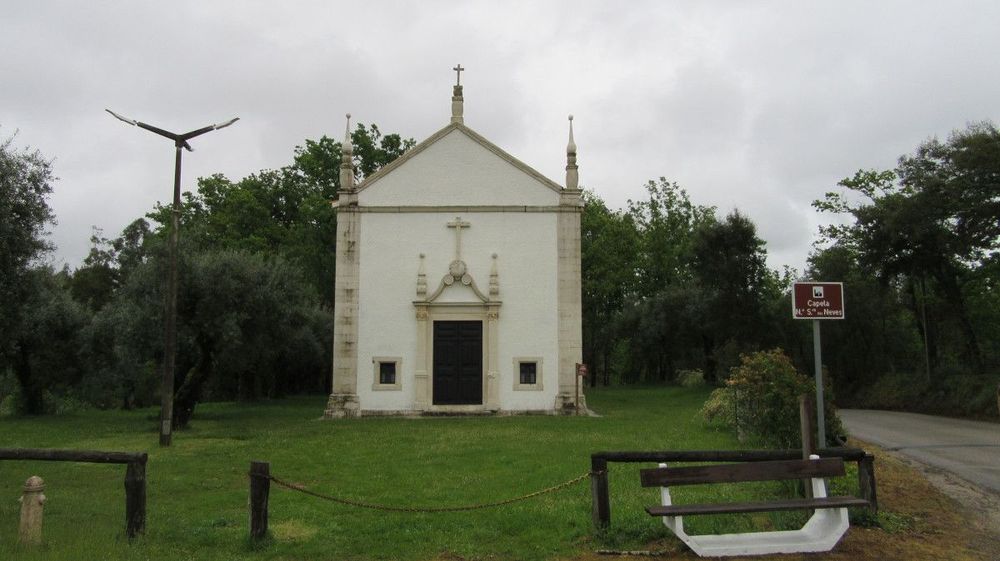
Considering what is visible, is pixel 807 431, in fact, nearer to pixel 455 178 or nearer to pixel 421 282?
pixel 421 282

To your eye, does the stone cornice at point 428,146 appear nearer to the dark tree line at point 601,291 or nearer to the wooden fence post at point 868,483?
the dark tree line at point 601,291

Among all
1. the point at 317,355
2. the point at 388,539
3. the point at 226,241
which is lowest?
the point at 388,539

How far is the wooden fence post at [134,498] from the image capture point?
8281mm

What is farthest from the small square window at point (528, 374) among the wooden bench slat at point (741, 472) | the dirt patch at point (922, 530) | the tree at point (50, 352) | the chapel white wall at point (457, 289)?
the wooden bench slat at point (741, 472)

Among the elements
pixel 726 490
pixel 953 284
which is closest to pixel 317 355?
pixel 953 284

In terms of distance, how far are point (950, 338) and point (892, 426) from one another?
20645 millimetres

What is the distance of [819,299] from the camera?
9188 mm

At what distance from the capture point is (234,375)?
40531mm

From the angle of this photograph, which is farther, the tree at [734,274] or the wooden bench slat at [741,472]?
the tree at [734,274]

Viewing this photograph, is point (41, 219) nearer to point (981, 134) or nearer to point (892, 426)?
point (892, 426)

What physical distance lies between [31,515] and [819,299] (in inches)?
334

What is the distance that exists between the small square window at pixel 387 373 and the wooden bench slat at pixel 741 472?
17.9m

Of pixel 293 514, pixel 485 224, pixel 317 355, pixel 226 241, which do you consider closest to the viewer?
pixel 293 514

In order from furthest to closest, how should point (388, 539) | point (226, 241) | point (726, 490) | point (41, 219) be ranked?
point (226, 241) → point (41, 219) → point (726, 490) → point (388, 539)
